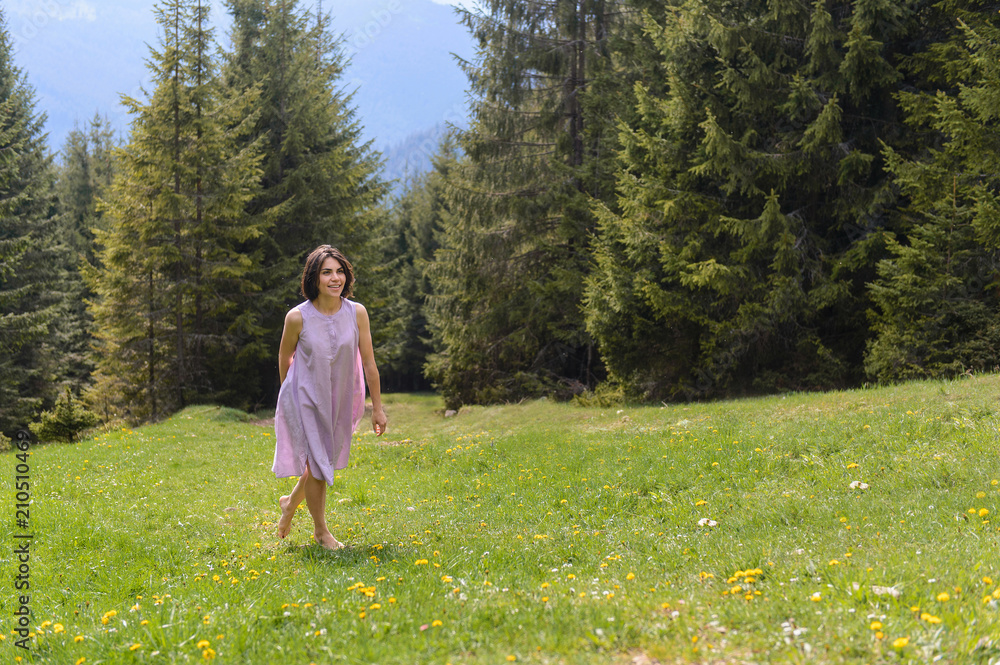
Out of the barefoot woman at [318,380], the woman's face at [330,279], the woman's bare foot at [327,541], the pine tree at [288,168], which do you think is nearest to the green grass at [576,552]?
the woman's bare foot at [327,541]

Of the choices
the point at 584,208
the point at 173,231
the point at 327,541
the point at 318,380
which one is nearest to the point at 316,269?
the point at 318,380

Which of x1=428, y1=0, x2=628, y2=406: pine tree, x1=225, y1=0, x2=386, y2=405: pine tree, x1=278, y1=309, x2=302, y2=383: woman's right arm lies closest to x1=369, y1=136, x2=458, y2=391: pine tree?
x1=225, y1=0, x2=386, y2=405: pine tree

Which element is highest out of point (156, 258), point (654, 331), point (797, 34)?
point (797, 34)

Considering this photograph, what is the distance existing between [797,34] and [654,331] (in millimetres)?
7526

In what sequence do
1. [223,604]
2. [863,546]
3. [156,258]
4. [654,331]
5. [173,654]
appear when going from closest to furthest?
[173,654] < [223,604] < [863,546] < [654,331] < [156,258]

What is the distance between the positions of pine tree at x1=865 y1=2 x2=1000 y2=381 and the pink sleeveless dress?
1108 cm

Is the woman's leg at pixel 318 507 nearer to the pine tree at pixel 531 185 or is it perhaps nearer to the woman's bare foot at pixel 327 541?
the woman's bare foot at pixel 327 541

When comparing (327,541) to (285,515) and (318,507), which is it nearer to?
(318,507)

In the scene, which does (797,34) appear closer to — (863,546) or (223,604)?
(863,546)

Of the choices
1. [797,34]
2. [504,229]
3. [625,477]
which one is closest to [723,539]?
[625,477]

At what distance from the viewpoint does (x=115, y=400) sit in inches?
894

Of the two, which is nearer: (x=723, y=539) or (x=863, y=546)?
(x=863, y=546)

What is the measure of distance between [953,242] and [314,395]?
12.1m

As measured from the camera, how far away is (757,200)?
51.6ft
